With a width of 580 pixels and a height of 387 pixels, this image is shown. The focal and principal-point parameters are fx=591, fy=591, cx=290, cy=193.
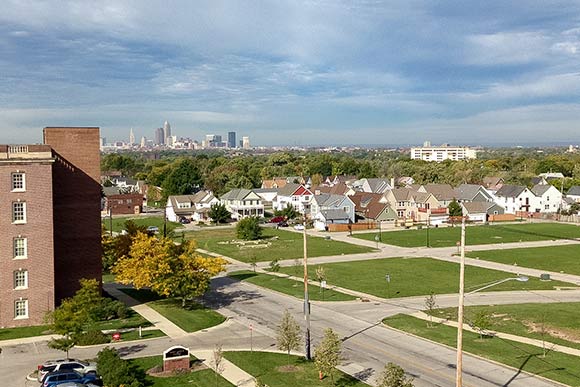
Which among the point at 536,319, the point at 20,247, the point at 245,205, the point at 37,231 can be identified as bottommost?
the point at 536,319

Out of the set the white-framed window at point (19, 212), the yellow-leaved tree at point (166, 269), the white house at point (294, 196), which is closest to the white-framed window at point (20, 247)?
the white-framed window at point (19, 212)

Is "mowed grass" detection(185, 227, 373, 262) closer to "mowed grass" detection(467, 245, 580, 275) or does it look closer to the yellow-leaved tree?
"mowed grass" detection(467, 245, 580, 275)

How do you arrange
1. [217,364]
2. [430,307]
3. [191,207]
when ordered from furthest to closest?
[191,207] < [430,307] < [217,364]

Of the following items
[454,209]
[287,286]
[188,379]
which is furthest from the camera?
[454,209]

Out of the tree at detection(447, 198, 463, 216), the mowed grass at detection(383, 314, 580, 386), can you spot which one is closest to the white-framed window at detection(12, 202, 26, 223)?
the mowed grass at detection(383, 314, 580, 386)

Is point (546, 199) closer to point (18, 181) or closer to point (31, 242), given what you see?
point (31, 242)

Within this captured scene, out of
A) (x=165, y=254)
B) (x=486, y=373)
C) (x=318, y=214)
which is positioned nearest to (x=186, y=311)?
(x=165, y=254)

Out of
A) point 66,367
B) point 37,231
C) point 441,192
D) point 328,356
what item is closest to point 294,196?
point 441,192

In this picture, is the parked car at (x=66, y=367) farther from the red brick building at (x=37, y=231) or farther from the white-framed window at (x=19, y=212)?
the white-framed window at (x=19, y=212)
